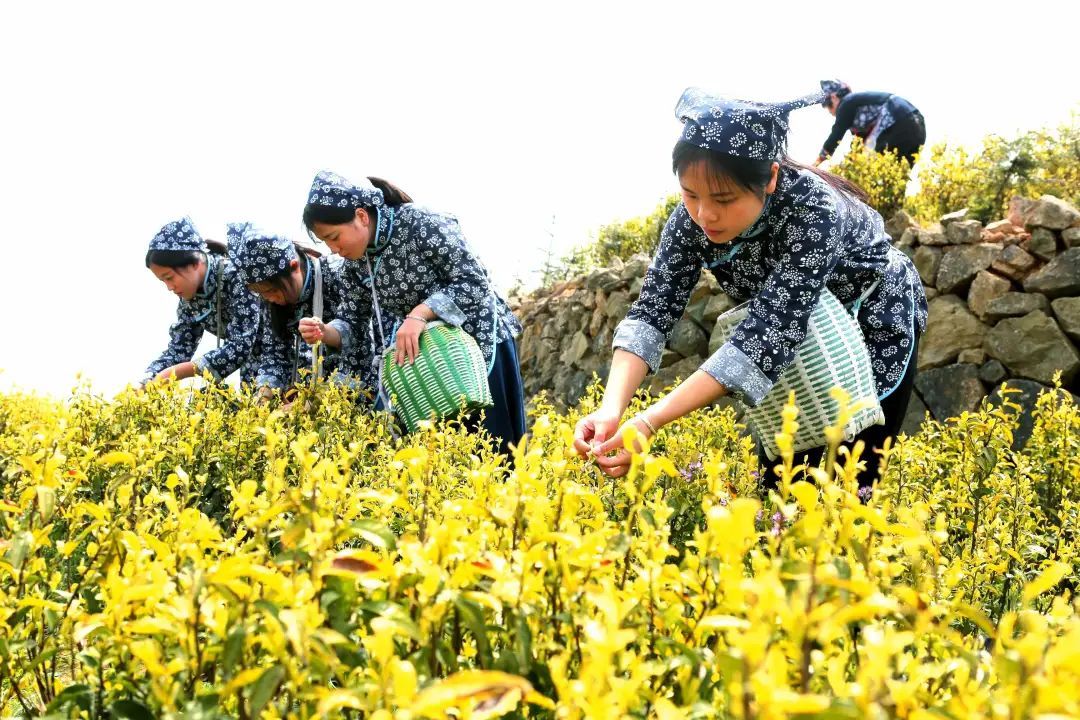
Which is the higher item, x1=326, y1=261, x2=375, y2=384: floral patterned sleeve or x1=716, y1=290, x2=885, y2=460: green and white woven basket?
x1=326, y1=261, x2=375, y2=384: floral patterned sleeve

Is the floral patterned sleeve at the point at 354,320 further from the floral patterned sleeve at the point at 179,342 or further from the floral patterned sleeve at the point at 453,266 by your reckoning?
the floral patterned sleeve at the point at 179,342

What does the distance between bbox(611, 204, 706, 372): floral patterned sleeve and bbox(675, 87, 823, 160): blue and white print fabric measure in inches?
14.9

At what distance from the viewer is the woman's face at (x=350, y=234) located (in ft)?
12.2

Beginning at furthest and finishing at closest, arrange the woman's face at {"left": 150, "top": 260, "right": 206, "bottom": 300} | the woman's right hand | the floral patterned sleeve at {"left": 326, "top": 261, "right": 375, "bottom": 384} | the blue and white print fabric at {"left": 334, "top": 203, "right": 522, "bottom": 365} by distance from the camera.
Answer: the woman's face at {"left": 150, "top": 260, "right": 206, "bottom": 300} → the floral patterned sleeve at {"left": 326, "top": 261, "right": 375, "bottom": 384} → the blue and white print fabric at {"left": 334, "top": 203, "right": 522, "bottom": 365} → the woman's right hand

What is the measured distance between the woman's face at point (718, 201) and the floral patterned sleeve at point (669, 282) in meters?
0.30

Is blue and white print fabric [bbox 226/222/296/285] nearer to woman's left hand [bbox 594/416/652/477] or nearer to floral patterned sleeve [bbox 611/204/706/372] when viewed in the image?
floral patterned sleeve [bbox 611/204/706/372]

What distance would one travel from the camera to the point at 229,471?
11.3ft

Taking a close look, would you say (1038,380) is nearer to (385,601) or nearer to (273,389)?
(273,389)

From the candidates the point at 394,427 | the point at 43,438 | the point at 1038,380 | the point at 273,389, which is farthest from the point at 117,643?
the point at 1038,380

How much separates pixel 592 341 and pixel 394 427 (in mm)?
5625

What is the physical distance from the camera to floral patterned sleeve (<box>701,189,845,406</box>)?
2355mm

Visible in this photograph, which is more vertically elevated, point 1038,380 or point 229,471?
point 229,471

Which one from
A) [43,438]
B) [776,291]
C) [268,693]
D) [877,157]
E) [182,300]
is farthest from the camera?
[877,157]

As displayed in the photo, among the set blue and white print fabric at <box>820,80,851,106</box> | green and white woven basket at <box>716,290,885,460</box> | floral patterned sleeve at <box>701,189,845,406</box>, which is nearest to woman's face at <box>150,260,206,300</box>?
green and white woven basket at <box>716,290,885,460</box>
